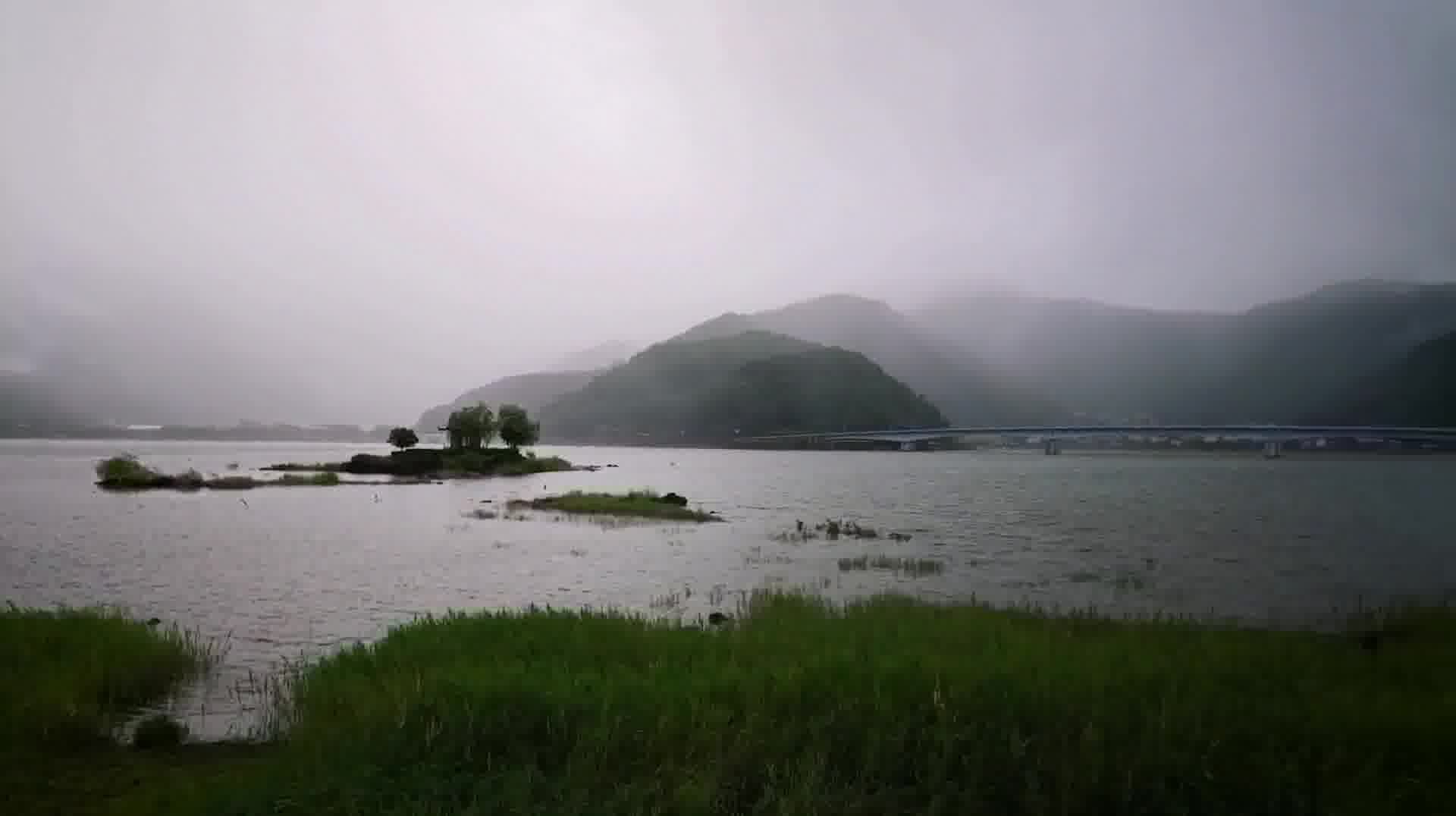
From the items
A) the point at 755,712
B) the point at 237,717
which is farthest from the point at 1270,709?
the point at 237,717

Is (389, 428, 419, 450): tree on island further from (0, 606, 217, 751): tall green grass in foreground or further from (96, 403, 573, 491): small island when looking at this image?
(0, 606, 217, 751): tall green grass in foreground

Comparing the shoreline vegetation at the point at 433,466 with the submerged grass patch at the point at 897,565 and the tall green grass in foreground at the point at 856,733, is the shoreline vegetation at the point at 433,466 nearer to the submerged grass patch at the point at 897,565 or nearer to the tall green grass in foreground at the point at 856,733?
A: the submerged grass patch at the point at 897,565

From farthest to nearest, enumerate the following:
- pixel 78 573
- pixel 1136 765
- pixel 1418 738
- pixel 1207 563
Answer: pixel 1207 563 < pixel 78 573 < pixel 1418 738 < pixel 1136 765

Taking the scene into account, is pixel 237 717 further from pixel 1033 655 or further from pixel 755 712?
pixel 1033 655

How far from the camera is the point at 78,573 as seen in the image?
3934 centimetres

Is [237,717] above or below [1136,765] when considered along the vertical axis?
below

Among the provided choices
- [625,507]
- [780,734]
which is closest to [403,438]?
[625,507]

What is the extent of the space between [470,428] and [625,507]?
290ft

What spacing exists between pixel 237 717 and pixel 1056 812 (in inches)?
644

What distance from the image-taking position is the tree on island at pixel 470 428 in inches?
5950

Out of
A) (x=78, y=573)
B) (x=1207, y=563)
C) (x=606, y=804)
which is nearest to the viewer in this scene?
(x=606, y=804)

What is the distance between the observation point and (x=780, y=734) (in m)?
12.4

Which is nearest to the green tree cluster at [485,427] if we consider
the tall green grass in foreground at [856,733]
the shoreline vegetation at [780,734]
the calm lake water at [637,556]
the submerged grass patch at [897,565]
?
the calm lake water at [637,556]

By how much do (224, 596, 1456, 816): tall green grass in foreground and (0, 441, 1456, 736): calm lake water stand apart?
6.28 m
